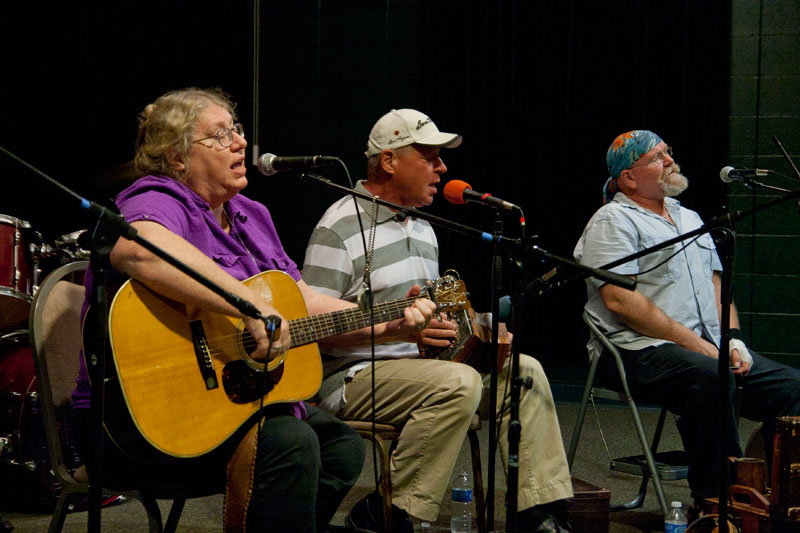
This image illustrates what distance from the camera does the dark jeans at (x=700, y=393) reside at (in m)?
2.94

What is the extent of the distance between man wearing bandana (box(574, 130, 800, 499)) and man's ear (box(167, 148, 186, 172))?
5.60ft

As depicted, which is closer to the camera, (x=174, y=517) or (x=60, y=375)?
(x=60, y=375)

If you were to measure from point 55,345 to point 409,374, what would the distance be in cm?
102

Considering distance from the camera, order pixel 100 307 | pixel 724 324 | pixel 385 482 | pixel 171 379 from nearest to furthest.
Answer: pixel 100 307 → pixel 171 379 → pixel 724 324 → pixel 385 482

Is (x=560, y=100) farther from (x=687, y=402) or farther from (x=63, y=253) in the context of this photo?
(x=63, y=253)

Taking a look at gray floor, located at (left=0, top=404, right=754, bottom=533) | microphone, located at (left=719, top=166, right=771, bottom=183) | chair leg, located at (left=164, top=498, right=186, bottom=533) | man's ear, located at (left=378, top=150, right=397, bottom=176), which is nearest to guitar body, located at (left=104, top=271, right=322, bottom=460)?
chair leg, located at (left=164, top=498, right=186, bottom=533)

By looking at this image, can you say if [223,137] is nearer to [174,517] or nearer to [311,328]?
[311,328]

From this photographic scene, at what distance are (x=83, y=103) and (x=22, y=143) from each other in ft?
1.56

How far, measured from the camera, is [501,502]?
351 cm

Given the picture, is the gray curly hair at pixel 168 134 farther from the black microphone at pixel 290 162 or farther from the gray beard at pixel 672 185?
the gray beard at pixel 672 185

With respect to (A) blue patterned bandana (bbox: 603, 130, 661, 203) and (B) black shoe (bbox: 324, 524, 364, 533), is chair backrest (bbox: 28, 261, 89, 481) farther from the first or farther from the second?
(A) blue patterned bandana (bbox: 603, 130, 661, 203)

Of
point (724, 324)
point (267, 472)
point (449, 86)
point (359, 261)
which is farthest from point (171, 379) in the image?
point (449, 86)

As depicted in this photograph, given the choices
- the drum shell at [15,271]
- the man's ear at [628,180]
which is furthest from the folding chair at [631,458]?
the drum shell at [15,271]

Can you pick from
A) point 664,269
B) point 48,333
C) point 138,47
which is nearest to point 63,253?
point 48,333
